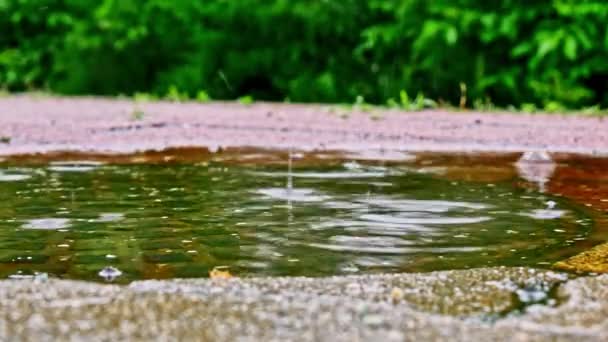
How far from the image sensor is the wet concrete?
1494mm

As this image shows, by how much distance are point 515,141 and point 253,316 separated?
3.46 metres

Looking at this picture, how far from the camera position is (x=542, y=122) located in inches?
233

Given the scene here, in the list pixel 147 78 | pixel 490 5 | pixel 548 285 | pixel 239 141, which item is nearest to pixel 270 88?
pixel 147 78

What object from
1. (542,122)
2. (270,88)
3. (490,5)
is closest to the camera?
(542,122)

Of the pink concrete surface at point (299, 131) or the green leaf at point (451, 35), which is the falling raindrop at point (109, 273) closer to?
the pink concrete surface at point (299, 131)

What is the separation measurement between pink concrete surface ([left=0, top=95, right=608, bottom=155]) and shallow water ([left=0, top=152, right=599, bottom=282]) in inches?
35.1

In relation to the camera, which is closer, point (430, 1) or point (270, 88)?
point (430, 1)

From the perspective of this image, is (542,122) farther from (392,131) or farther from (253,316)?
(253,316)

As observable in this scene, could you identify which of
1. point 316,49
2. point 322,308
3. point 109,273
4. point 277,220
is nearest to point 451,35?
point 316,49

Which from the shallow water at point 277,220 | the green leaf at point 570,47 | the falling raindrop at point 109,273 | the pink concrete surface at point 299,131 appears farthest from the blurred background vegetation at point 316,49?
the falling raindrop at point 109,273

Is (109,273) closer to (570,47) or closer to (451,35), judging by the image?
(570,47)

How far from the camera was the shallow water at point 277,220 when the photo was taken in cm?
212

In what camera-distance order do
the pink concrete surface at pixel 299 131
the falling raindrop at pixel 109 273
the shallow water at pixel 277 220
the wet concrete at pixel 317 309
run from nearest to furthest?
1. the wet concrete at pixel 317 309
2. the falling raindrop at pixel 109 273
3. the shallow water at pixel 277 220
4. the pink concrete surface at pixel 299 131

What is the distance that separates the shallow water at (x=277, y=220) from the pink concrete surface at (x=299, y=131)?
89cm
